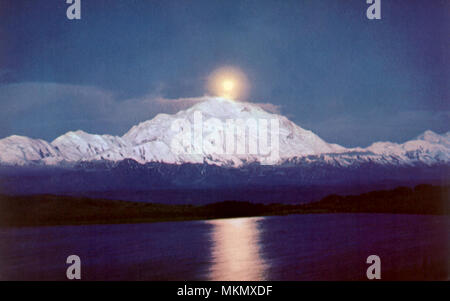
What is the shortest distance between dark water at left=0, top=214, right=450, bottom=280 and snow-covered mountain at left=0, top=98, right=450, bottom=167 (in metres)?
1.03

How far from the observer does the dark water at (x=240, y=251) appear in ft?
21.6

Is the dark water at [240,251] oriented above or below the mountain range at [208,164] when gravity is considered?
below

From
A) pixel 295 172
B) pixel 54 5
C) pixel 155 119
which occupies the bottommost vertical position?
pixel 295 172

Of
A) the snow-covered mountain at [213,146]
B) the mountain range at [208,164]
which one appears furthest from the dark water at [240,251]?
the snow-covered mountain at [213,146]

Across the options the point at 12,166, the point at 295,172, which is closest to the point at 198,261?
the point at 295,172

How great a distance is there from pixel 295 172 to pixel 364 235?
1.48 meters

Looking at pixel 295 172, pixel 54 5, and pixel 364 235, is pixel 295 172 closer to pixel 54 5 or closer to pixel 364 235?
pixel 364 235

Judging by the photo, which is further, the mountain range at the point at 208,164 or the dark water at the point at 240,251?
the mountain range at the point at 208,164

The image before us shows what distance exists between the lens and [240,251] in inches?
288

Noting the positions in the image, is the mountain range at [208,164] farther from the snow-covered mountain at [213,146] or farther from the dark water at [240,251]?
the dark water at [240,251]

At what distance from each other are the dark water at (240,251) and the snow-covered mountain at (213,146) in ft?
3.37

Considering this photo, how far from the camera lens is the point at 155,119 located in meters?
7.24
